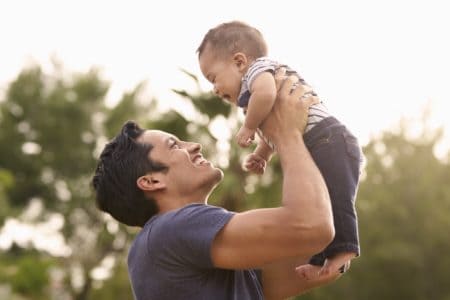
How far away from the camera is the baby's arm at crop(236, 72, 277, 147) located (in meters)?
2.74

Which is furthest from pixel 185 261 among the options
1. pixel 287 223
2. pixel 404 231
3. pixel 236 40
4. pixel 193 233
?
pixel 404 231

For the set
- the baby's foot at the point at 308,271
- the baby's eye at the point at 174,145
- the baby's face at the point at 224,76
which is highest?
the baby's face at the point at 224,76

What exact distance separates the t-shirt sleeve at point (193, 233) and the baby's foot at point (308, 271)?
403mm

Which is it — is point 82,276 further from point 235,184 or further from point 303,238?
point 303,238

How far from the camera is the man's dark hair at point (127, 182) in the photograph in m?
3.11

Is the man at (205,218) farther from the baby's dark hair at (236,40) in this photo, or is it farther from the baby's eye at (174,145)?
the baby's dark hair at (236,40)

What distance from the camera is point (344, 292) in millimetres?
20953

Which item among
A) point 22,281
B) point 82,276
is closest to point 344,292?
point 22,281

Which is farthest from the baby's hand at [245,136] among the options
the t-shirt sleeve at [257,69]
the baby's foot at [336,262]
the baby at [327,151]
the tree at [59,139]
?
the tree at [59,139]

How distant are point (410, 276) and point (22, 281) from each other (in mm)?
9421

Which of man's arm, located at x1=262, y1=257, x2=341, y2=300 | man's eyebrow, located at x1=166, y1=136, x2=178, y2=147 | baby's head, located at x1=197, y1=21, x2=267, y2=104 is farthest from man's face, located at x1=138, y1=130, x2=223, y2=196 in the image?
man's arm, located at x1=262, y1=257, x2=341, y2=300

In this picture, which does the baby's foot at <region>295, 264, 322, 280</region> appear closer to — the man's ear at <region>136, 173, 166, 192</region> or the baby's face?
the man's ear at <region>136, 173, 166, 192</region>

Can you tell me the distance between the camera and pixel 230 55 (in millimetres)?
3195

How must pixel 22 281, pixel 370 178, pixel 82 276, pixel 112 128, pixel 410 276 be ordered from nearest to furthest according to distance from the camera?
pixel 22 281
pixel 410 276
pixel 370 178
pixel 82 276
pixel 112 128
